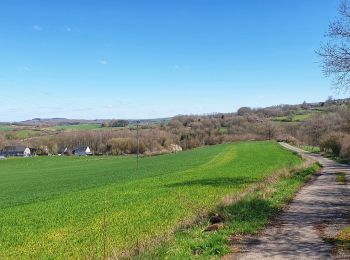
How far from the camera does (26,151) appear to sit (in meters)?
166

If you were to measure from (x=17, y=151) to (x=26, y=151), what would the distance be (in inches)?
132

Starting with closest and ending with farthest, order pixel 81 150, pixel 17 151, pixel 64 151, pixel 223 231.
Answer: pixel 223 231, pixel 81 150, pixel 17 151, pixel 64 151

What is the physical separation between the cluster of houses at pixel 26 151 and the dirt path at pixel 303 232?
14722cm

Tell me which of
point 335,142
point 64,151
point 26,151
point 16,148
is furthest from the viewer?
point 64,151

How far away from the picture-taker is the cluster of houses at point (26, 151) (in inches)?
6447

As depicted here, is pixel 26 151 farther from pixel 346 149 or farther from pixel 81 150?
pixel 346 149

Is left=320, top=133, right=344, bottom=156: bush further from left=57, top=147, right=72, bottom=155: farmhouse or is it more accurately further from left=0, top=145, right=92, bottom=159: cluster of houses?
left=57, top=147, right=72, bottom=155: farmhouse

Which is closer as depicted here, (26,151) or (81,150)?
(81,150)

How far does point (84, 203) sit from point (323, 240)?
1729 cm

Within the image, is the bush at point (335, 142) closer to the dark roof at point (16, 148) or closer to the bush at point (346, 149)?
the bush at point (346, 149)

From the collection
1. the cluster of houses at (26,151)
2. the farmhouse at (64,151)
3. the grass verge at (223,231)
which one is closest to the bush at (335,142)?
the grass verge at (223,231)

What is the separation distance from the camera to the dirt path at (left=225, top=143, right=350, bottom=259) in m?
10.2

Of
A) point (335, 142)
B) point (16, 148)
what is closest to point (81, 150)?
point (16, 148)

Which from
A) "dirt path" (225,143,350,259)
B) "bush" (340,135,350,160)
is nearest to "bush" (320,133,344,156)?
"bush" (340,135,350,160)
